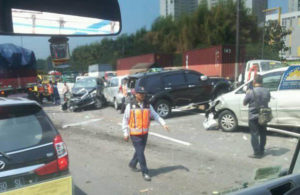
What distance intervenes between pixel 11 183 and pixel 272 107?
6655 mm

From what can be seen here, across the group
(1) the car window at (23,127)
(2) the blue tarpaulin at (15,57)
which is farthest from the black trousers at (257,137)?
(2) the blue tarpaulin at (15,57)

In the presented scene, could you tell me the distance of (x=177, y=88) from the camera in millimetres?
12180

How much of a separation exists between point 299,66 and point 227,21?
3039 cm

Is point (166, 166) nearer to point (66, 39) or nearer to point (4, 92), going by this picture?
point (66, 39)

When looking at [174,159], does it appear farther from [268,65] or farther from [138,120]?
[268,65]

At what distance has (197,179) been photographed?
17.6ft

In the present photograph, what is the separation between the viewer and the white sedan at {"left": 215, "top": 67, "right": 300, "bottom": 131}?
7746 mm

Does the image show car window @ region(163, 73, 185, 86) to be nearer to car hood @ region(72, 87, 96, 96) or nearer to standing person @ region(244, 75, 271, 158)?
car hood @ region(72, 87, 96, 96)

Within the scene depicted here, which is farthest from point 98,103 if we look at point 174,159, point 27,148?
point 27,148

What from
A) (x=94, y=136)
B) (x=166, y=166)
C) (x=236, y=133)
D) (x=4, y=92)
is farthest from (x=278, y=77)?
(x=4, y=92)

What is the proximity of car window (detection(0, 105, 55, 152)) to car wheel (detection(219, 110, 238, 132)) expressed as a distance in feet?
20.0

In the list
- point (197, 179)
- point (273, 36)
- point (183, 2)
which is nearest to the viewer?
point (183, 2)

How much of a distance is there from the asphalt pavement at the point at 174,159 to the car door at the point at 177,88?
165 centimetres

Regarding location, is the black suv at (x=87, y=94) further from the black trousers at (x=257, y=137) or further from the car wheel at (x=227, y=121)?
the black trousers at (x=257, y=137)
